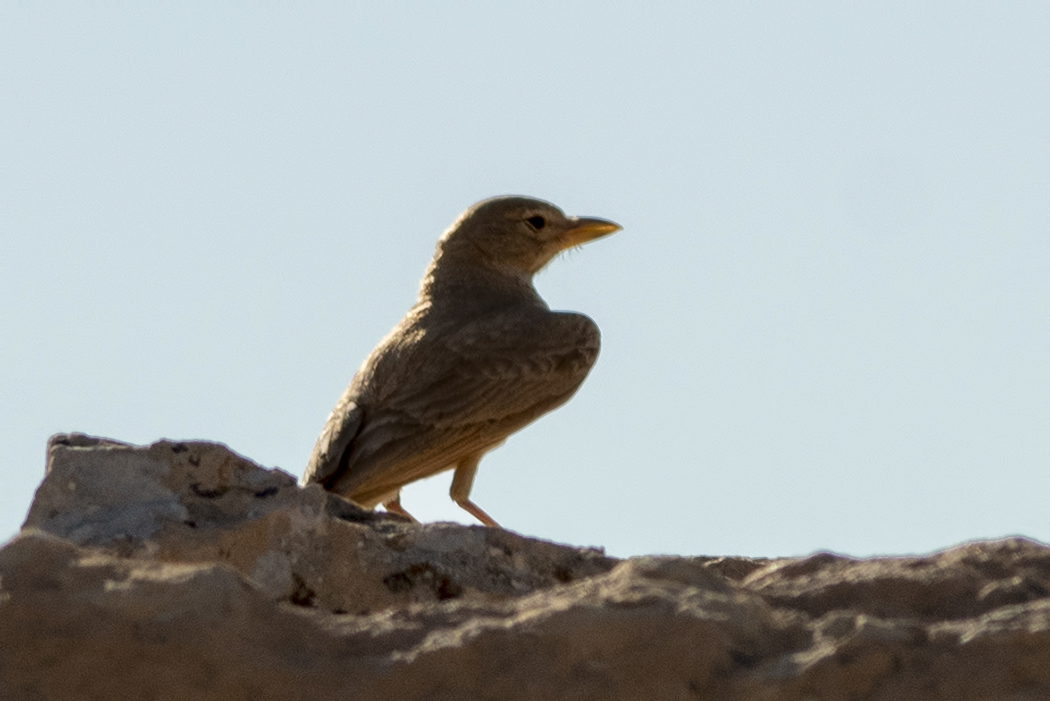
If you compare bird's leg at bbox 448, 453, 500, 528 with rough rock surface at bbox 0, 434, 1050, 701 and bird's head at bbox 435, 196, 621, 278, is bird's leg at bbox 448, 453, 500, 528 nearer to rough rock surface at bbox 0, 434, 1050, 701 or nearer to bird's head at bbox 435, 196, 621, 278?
bird's head at bbox 435, 196, 621, 278

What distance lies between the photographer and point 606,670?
2127 mm

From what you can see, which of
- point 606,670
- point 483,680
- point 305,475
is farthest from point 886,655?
point 305,475

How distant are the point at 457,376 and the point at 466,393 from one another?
103 mm

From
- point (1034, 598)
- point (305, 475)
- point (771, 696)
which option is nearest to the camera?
point (771, 696)

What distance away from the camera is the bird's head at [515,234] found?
8.59 meters

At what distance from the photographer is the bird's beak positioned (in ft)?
29.5

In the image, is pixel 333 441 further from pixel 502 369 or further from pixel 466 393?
pixel 502 369

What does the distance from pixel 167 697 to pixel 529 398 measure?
537cm

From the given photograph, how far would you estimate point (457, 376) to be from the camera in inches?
285

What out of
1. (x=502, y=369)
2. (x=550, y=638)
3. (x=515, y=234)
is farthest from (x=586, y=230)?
(x=550, y=638)

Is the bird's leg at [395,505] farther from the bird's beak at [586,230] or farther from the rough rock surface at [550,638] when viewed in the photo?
the rough rock surface at [550,638]

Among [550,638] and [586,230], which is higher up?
[586,230]

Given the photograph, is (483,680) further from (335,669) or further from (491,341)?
(491,341)

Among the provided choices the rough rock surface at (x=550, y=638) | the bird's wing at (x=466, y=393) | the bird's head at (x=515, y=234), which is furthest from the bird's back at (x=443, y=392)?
the rough rock surface at (x=550, y=638)
